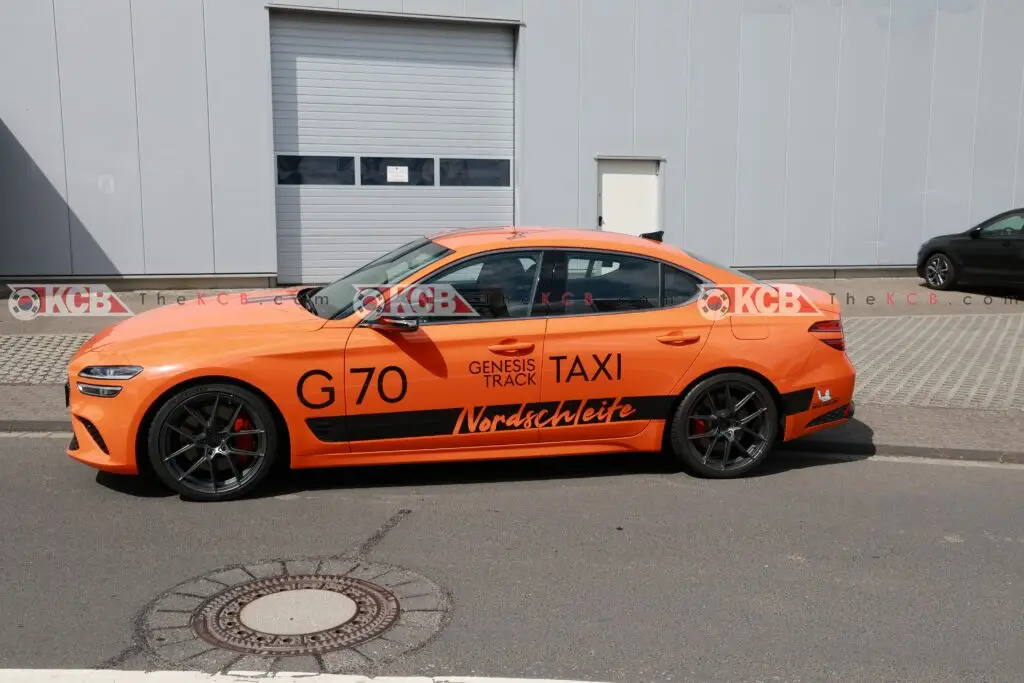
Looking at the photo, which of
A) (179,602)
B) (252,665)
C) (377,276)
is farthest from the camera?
(377,276)

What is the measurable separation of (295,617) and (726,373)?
3.19m

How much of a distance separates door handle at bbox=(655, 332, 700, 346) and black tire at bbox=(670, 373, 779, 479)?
0.27 m

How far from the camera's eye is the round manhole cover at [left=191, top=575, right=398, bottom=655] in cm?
398

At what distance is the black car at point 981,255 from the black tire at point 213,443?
1293 cm

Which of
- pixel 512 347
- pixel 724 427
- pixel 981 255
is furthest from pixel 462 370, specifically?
pixel 981 255

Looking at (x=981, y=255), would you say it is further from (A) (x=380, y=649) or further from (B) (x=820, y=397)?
(A) (x=380, y=649)

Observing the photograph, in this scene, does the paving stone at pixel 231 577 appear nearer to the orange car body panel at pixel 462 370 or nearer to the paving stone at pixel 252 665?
the paving stone at pixel 252 665

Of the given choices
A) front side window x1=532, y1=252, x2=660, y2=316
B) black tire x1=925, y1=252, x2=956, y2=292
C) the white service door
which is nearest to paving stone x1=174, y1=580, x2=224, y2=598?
front side window x1=532, y1=252, x2=660, y2=316

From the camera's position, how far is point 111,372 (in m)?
5.49

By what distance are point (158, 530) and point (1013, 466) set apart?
18.3 feet

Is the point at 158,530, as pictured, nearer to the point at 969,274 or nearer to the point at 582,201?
the point at 582,201

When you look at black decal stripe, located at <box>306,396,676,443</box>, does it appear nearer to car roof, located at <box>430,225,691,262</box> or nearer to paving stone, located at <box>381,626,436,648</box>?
car roof, located at <box>430,225,691,262</box>

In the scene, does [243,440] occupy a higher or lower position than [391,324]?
lower

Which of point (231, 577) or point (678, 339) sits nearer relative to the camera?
point (231, 577)
